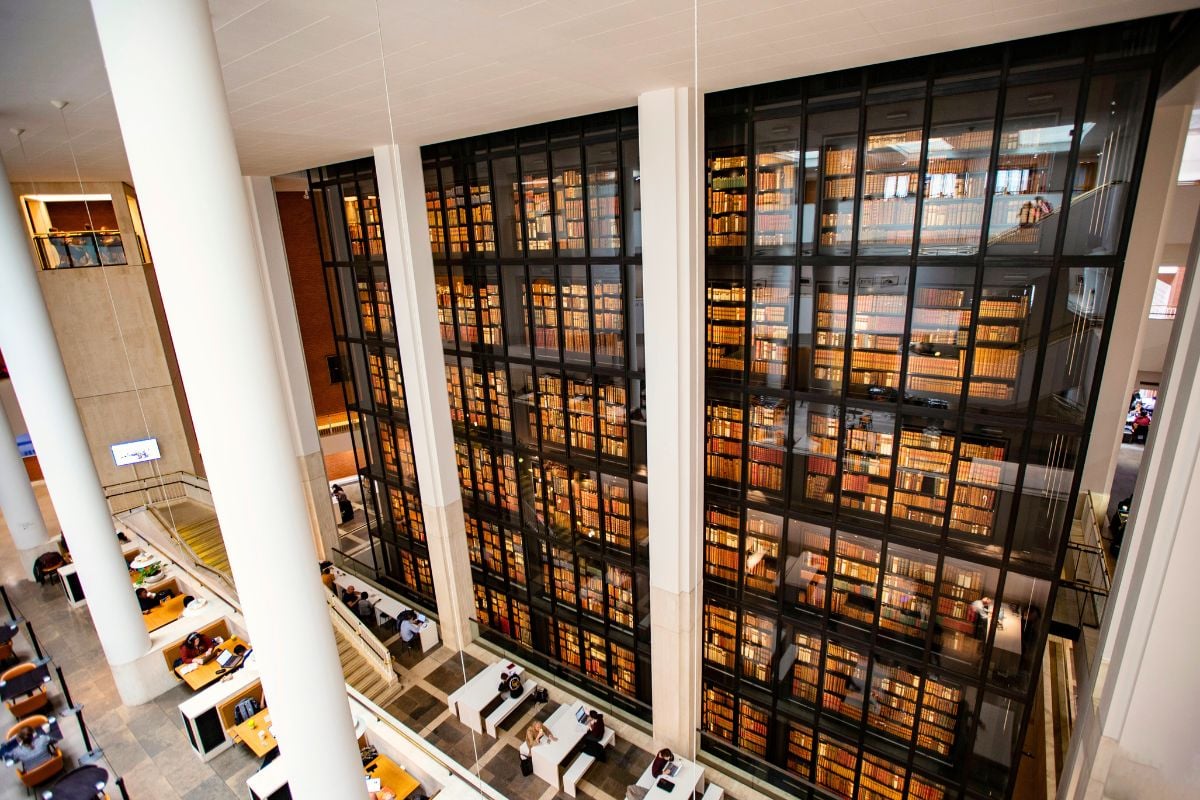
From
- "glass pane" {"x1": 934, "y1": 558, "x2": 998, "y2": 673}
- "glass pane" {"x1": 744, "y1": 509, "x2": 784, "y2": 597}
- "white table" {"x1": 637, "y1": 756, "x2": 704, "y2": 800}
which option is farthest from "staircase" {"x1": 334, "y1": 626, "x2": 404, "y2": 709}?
"glass pane" {"x1": 934, "y1": 558, "x2": 998, "y2": 673}

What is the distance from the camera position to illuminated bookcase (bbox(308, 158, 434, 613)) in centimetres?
956

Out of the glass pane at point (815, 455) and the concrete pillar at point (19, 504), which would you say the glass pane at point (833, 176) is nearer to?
the glass pane at point (815, 455)

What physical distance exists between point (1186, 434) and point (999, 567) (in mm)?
2177

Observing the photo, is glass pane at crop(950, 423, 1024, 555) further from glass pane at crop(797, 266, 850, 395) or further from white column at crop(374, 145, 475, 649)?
white column at crop(374, 145, 475, 649)

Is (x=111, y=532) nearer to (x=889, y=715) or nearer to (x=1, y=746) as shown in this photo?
(x=1, y=746)

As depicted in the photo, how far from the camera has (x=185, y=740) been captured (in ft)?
23.4

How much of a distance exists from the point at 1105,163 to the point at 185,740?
1127cm

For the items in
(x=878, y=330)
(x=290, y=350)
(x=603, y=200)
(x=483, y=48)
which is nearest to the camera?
(x=483, y=48)

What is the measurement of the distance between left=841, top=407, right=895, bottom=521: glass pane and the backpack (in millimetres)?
7643

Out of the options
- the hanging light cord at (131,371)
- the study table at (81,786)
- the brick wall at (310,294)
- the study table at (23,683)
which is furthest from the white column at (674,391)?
the brick wall at (310,294)

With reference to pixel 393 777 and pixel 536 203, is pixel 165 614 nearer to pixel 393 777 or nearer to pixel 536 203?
pixel 393 777

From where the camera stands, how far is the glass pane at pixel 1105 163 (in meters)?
4.31

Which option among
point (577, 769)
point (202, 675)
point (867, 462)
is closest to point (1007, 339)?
point (867, 462)

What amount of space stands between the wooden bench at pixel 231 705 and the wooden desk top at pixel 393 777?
5.89 feet
